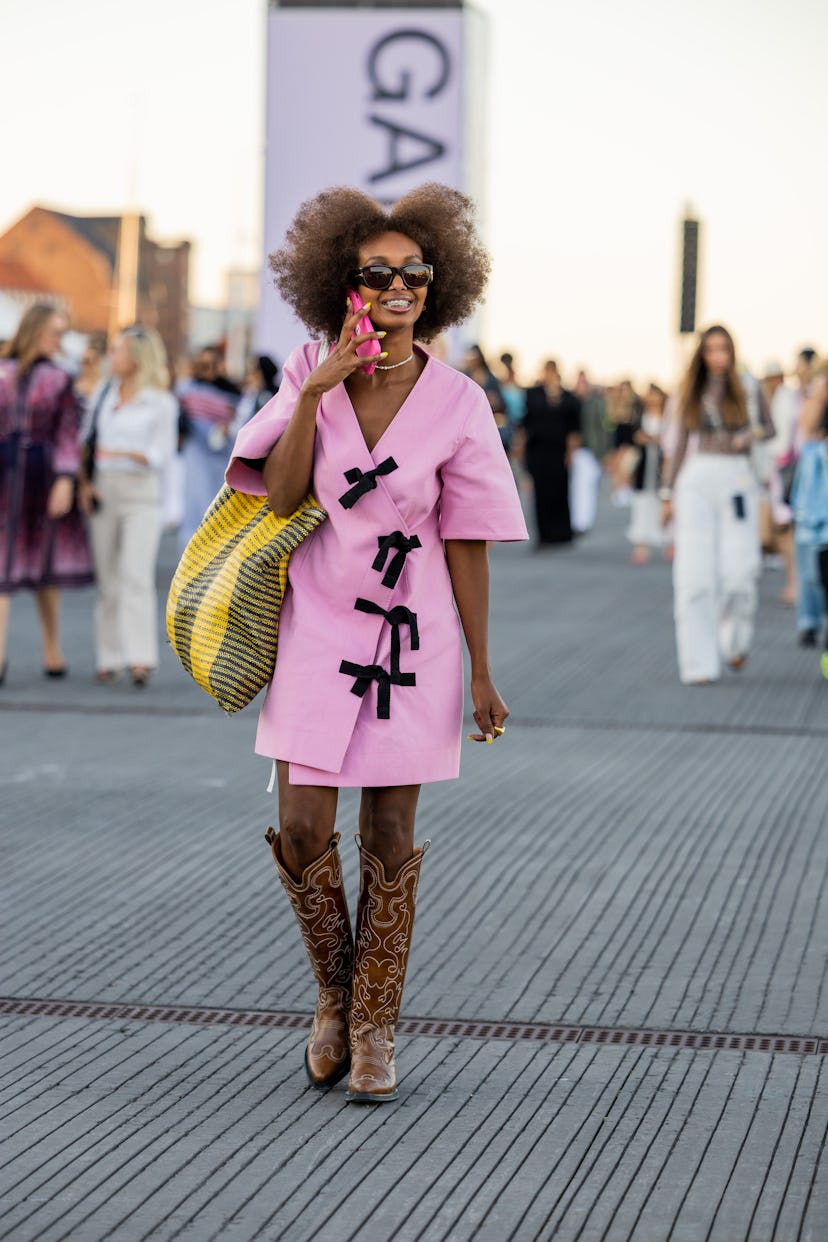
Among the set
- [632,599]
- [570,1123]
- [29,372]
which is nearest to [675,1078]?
[570,1123]

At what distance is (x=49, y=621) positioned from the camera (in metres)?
12.1

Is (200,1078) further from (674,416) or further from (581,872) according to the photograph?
(674,416)

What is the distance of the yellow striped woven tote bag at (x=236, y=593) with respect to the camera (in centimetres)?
466

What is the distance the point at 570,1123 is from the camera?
14.8 feet

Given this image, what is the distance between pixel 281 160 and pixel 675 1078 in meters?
17.7

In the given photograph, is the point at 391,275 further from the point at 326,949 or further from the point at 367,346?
the point at 326,949

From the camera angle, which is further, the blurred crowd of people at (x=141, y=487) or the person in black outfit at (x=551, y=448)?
the person in black outfit at (x=551, y=448)

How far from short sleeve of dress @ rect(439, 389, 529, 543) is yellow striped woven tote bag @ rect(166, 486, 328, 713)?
0.91 ft

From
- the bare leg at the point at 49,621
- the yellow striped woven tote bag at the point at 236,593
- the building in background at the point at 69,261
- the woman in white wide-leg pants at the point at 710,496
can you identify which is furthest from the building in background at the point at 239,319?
the yellow striped woven tote bag at the point at 236,593

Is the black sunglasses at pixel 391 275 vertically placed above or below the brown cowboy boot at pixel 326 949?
above

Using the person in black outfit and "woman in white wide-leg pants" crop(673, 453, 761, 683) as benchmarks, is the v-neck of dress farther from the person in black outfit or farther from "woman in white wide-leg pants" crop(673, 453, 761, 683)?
the person in black outfit

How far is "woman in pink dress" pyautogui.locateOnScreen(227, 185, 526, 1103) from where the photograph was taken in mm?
4637

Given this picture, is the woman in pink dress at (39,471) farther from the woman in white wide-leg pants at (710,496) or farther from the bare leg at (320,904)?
the bare leg at (320,904)

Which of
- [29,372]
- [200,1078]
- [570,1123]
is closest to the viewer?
[570,1123]
